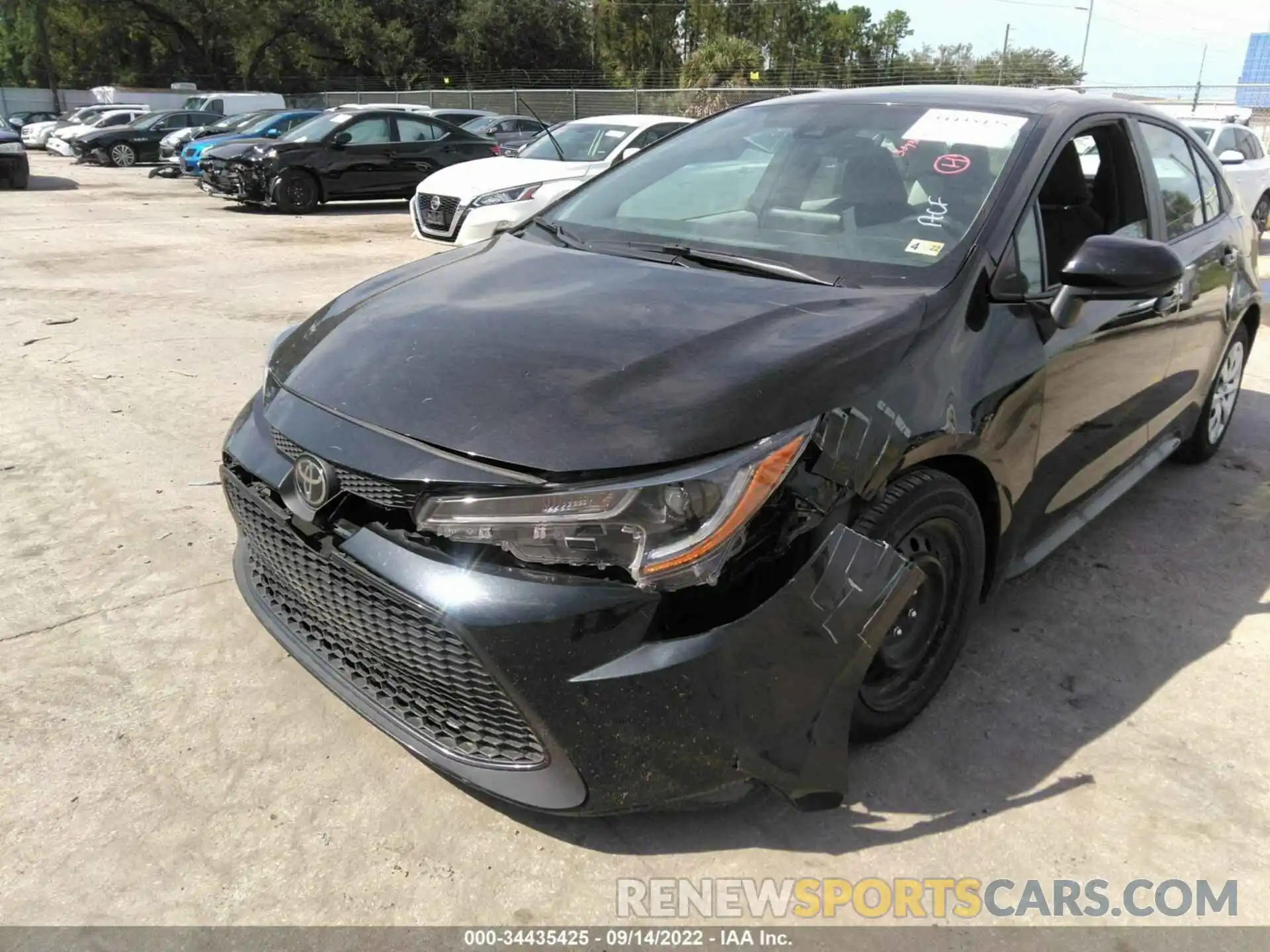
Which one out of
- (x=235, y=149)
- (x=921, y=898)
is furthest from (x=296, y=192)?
(x=921, y=898)

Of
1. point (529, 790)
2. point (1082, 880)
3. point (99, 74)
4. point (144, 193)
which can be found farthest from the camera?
point (99, 74)

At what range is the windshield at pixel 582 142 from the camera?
35.7 ft

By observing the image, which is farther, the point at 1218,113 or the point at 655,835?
the point at 1218,113

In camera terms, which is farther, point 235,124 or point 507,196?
point 235,124

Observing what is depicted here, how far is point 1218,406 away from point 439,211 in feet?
25.3

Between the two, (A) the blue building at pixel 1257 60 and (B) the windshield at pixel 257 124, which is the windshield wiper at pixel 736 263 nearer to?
(B) the windshield at pixel 257 124

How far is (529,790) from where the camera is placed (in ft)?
6.67

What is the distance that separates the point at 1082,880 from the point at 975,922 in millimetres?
308

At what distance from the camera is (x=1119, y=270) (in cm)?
253

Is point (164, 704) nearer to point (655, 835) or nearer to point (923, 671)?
point (655, 835)

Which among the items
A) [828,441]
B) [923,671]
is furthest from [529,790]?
[923,671]

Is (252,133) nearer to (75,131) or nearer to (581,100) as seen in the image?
(75,131)

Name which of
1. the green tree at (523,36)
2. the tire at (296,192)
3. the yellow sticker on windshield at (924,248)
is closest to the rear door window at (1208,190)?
the yellow sticker on windshield at (924,248)

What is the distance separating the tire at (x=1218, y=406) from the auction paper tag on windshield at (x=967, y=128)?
211 cm
